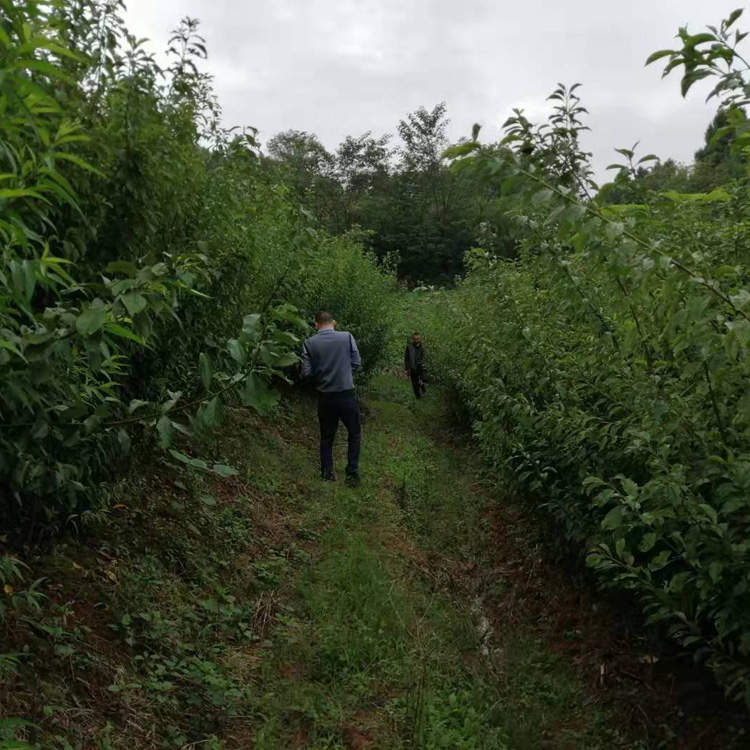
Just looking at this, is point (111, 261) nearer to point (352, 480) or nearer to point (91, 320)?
point (91, 320)

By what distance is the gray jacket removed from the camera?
7027mm

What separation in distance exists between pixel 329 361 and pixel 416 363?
861cm

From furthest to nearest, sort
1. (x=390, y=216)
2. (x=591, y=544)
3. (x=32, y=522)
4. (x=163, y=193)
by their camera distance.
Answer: (x=390, y=216) < (x=591, y=544) < (x=163, y=193) < (x=32, y=522)

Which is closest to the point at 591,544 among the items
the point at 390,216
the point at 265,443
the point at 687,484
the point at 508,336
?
the point at 687,484

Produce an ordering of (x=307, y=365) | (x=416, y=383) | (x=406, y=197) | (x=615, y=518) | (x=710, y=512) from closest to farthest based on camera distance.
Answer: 1. (x=710, y=512)
2. (x=615, y=518)
3. (x=307, y=365)
4. (x=416, y=383)
5. (x=406, y=197)

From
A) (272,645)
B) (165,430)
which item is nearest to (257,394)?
(165,430)

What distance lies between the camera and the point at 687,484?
9.53 feet

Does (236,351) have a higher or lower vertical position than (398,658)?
higher

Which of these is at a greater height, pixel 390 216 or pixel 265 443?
pixel 390 216

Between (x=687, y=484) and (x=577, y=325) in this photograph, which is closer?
(x=687, y=484)

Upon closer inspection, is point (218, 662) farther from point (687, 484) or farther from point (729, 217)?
point (729, 217)

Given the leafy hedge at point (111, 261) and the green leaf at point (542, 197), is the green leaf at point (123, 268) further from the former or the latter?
the green leaf at point (542, 197)

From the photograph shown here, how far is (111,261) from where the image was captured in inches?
140

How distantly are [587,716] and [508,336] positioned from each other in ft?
9.20
